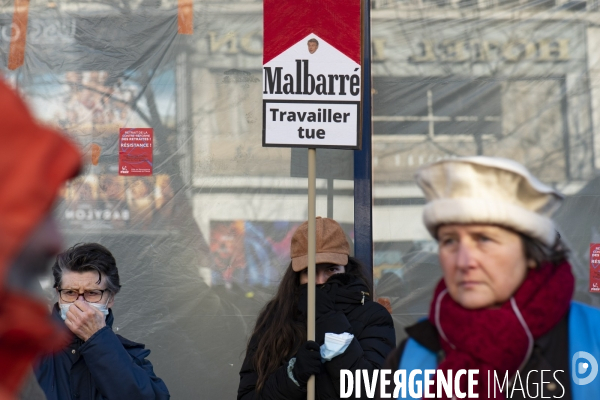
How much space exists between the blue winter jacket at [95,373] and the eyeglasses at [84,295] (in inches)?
7.1

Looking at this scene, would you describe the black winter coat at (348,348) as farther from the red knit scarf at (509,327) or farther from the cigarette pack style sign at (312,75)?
the red knit scarf at (509,327)

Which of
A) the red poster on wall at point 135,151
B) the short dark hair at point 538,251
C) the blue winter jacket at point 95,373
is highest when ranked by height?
the red poster on wall at point 135,151

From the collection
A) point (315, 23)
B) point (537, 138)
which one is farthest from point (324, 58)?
point (537, 138)

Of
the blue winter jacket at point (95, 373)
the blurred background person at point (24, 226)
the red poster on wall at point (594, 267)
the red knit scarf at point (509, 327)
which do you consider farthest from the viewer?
the red poster on wall at point (594, 267)

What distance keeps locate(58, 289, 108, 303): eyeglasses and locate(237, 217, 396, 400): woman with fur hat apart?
689 millimetres

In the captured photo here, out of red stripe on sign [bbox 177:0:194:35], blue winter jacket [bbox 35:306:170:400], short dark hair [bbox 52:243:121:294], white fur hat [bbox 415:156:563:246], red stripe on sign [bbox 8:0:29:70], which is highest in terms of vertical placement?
red stripe on sign [bbox 177:0:194:35]

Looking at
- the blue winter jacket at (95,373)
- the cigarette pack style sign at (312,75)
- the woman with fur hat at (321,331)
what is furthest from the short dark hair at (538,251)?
the blue winter jacket at (95,373)

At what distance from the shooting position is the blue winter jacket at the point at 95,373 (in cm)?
307

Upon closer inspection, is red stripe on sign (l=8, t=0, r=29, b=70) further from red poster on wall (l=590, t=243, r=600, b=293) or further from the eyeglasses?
red poster on wall (l=590, t=243, r=600, b=293)

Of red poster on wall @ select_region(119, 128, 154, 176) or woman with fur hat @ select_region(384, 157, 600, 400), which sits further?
red poster on wall @ select_region(119, 128, 154, 176)

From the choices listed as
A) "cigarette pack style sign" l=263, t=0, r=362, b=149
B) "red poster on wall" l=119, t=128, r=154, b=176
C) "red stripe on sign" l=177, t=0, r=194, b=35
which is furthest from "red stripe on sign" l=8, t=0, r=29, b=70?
"cigarette pack style sign" l=263, t=0, r=362, b=149

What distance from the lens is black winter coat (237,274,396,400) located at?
10.5 ft

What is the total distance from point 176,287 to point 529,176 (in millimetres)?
3465

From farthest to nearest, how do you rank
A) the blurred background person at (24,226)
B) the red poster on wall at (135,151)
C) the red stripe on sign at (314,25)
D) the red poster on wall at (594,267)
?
the red poster on wall at (135,151)
the red poster on wall at (594,267)
the red stripe on sign at (314,25)
the blurred background person at (24,226)
